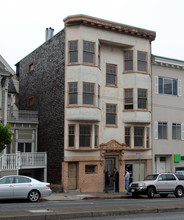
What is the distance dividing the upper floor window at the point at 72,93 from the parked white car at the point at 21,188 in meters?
8.31

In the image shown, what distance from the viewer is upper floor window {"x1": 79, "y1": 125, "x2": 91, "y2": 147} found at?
1049 inches

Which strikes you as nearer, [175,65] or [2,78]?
[2,78]

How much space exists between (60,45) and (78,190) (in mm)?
10741

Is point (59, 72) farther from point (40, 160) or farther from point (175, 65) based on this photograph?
point (175, 65)

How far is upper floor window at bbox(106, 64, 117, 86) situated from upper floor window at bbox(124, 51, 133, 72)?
957 millimetres

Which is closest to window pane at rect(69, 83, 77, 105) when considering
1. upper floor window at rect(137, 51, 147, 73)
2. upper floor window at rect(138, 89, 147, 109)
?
upper floor window at rect(138, 89, 147, 109)

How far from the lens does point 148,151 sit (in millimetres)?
29672

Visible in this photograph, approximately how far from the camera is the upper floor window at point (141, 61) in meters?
29.3

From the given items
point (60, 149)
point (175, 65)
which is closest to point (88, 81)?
point (60, 149)

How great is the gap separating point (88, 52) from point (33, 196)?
11871 mm

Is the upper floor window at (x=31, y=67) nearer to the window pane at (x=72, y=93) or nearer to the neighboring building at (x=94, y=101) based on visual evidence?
the neighboring building at (x=94, y=101)

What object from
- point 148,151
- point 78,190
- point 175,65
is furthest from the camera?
point 175,65

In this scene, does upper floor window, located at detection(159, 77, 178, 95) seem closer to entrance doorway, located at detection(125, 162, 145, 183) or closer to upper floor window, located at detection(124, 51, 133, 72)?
upper floor window, located at detection(124, 51, 133, 72)

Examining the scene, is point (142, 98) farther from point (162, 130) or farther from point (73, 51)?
point (73, 51)
